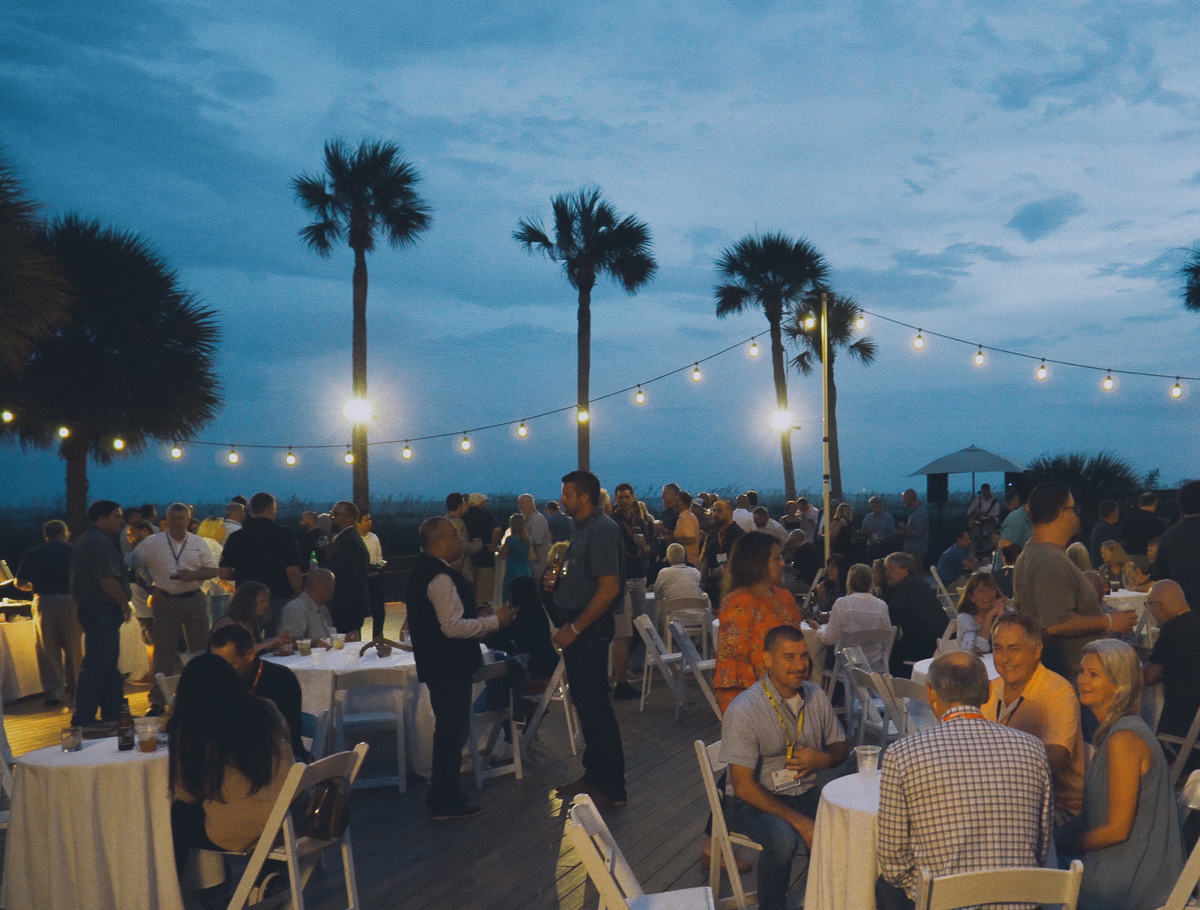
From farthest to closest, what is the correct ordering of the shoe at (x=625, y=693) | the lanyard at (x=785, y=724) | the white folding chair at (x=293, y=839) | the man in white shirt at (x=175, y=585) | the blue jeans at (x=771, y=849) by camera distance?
the shoe at (x=625, y=693)
the man in white shirt at (x=175, y=585)
the lanyard at (x=785, y=724)
the blue jeans at (x=771, y=849)
the white folding chair at (x=293, y=839)

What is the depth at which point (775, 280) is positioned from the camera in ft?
73.5

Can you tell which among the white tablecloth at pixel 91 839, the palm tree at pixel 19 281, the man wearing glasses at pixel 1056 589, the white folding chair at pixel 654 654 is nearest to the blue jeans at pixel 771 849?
the man wearing glasses at pixel 1056 589

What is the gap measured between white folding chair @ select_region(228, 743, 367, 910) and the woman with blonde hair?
2.26m

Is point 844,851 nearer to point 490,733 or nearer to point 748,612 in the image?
point 748,612

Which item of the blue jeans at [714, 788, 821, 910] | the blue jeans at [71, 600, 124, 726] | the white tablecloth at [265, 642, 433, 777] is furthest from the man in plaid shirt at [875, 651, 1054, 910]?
the blue jeans at [71, 600, 124, 726]

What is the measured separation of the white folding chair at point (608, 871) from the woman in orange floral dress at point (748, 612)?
123cm

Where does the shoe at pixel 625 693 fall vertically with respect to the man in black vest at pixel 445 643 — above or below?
below

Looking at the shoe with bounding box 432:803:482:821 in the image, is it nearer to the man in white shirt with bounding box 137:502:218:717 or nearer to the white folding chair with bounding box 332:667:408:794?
the white folding chair with bounding box 332:667:408:794

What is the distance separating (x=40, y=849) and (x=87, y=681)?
3545 mm

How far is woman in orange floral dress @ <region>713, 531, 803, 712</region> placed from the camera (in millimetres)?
4152

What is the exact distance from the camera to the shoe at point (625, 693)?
8.31 m

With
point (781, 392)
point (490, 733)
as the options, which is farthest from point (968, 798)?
point (781, 392)

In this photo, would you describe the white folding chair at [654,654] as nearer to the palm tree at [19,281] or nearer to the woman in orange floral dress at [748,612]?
the woman in orange floral dress at [748,612]

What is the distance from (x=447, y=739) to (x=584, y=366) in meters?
14.7
